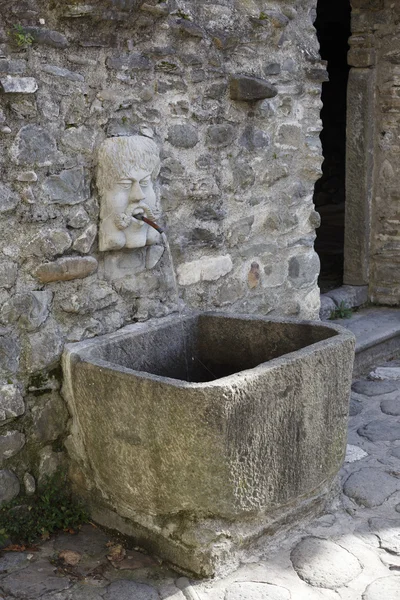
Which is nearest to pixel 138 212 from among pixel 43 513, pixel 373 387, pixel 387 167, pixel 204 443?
pixel 204 443

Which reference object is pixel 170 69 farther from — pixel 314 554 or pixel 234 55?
pixel 314 554

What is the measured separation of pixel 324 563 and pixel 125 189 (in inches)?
56.7

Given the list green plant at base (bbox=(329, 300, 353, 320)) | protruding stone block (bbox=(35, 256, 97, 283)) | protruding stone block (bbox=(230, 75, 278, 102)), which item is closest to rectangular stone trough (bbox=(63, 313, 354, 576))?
protruding stone block (bbox=(35, 256, 97, 283))

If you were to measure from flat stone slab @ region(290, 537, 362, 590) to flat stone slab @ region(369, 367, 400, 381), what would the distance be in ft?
6.06

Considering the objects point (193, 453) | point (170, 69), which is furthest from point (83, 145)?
point (193, 453)

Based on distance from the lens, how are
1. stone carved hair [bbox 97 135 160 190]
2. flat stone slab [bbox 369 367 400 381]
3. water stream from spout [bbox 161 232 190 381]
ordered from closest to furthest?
stone carved hair [bbox 97 135 160 190]
water stream from spout [bbox 161 232 190 381]
flat stone slab [bbox 369 367 400 381]

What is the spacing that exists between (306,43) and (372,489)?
1994mm

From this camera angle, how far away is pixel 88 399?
2744 millimetres

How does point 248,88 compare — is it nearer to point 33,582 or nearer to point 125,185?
point 125,185

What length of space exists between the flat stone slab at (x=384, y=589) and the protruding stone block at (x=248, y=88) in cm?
194

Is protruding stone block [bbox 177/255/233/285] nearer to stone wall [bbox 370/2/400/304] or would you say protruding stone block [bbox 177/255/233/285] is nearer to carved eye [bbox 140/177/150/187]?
carved eye [bbox 140/177/150/187]

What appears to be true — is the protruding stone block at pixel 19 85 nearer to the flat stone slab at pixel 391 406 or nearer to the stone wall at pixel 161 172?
the stone wall at pixel 161 172

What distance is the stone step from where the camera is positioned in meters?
4.62

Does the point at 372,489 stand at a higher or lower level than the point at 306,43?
lower
